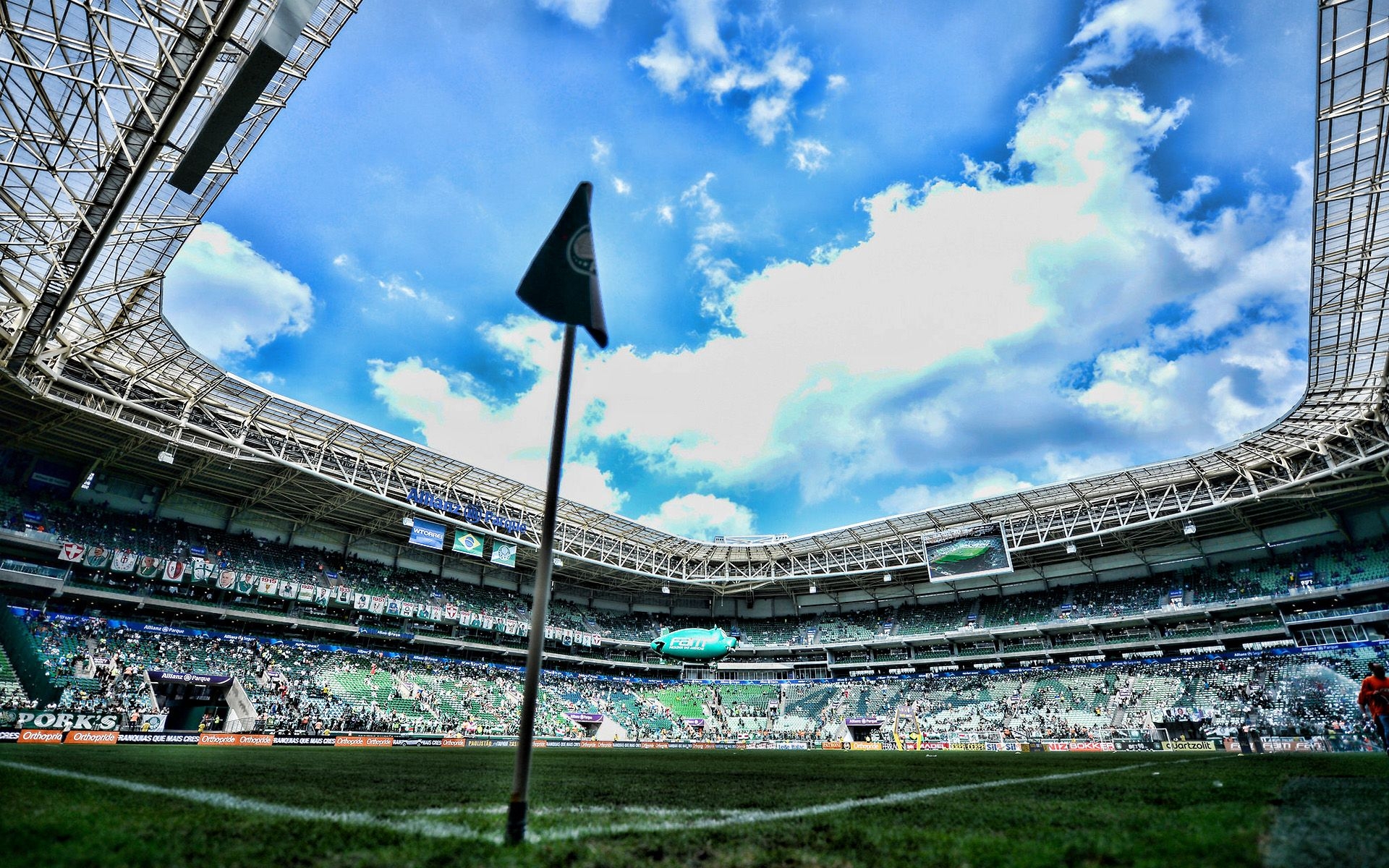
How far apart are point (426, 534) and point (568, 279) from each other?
34.2 metres

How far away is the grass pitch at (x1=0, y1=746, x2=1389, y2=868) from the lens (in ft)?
13.0

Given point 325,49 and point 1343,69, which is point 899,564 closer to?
point 1343,69

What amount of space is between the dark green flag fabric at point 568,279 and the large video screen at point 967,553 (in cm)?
3977

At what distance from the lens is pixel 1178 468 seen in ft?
111

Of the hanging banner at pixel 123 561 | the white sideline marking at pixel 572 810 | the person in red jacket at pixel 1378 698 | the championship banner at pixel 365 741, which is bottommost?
the championship banner at pixel 365 741

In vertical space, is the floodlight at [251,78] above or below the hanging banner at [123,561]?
above

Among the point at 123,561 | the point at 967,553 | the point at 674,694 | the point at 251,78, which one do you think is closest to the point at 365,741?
the point at 123,561

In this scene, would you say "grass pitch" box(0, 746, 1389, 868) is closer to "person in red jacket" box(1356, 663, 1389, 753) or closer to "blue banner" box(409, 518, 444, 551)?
"person in red jacket" box(1356, 663, 1389, 753)

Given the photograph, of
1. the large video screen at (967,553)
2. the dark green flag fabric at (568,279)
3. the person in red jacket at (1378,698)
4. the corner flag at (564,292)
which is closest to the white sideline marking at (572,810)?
the corner flag at (564,292)

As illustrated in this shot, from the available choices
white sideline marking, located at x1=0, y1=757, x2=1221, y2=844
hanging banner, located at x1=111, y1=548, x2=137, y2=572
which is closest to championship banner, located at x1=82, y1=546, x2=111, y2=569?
hanging banner, located at x1=111, y1=548, x2=137, y2=572

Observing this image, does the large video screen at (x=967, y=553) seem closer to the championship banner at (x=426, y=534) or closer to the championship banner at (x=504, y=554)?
the championship banner at (x=504, y=554)

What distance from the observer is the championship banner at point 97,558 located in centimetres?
3056

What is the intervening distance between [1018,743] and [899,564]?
1374cm

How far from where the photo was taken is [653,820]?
232 inches
